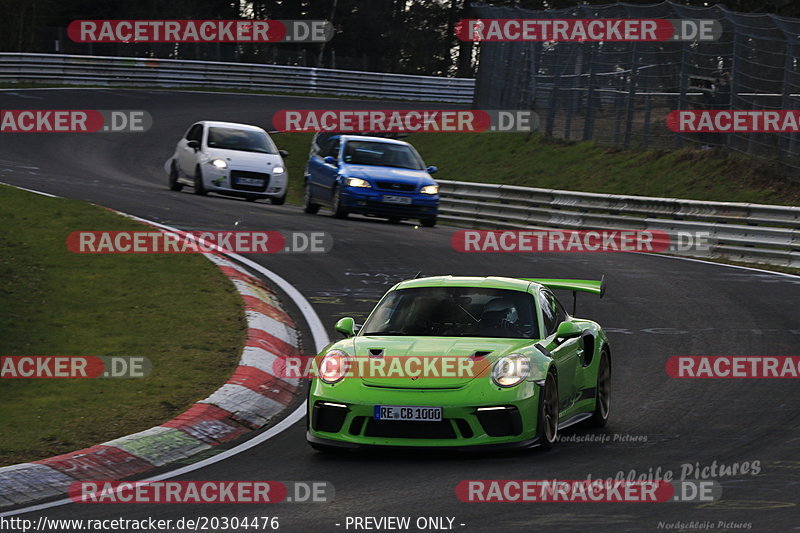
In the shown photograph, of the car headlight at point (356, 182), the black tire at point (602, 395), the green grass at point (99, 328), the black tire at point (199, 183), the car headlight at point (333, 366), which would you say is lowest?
the black tire at point (199, 183)

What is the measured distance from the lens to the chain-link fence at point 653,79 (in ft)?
85.6

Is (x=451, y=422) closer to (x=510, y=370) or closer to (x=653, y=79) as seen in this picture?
(x=510, y=370)

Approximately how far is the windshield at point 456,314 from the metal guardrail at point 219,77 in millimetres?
40784

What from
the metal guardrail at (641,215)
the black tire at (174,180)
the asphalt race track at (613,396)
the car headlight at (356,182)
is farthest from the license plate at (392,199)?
the black tire at (174,180)

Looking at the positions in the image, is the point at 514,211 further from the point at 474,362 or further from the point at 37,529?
the point at 37,529

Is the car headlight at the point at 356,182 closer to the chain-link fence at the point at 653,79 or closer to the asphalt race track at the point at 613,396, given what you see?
the asphalt race track at the point at 613,396

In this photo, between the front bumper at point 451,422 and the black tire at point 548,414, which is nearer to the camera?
the front bumper at point 451,422

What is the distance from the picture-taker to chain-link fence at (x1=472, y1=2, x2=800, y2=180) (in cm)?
2609

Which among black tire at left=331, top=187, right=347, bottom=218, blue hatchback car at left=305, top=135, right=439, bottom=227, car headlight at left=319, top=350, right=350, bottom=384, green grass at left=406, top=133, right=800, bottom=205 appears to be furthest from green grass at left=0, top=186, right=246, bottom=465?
green grass at left=406, top=133, right=800, bottom=205

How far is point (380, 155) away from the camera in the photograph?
1017 inches

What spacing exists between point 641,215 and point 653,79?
4.30 meters

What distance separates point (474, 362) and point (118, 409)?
278cm

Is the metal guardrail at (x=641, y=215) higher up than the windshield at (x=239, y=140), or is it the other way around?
the windshield at (x=239, y=140)

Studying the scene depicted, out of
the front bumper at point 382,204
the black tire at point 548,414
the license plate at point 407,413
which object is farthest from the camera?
the front bumper at point 382,204
